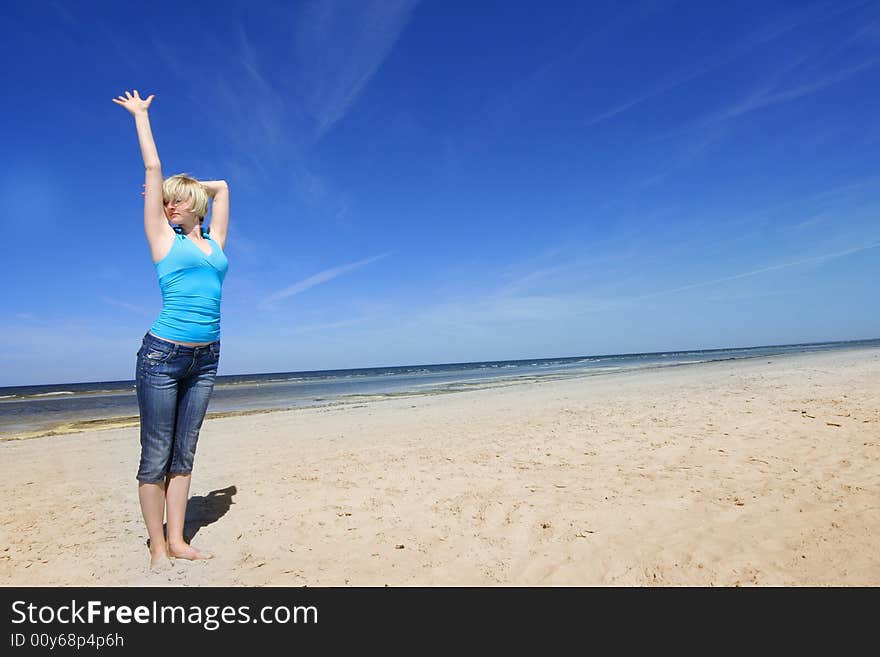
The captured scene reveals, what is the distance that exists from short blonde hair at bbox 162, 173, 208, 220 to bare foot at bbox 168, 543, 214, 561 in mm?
2169

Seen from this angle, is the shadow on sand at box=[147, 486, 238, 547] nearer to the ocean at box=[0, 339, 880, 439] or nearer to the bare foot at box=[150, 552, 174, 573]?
the bare foot at box=[150, 552, 174, 573]

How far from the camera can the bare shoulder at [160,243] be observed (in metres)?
2.73

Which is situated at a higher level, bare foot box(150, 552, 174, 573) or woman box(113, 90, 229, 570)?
woman box(113, 90, 229, 570)

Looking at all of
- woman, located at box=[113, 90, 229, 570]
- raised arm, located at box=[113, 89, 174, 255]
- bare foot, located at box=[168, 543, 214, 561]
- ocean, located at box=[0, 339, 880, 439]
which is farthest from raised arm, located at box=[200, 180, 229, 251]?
ocean, located at box=[0, 339, 880, 439]

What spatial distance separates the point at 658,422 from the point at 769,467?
291 cm

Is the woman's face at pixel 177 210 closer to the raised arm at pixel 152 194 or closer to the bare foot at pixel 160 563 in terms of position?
the raised arm at pixel 152 194

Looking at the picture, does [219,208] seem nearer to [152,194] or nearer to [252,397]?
[152,194]

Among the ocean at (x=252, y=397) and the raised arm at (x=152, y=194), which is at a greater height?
the raised arm at (x=152, y=194)

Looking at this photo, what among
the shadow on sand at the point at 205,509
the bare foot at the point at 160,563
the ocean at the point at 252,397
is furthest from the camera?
the ocean at the point at 252,397

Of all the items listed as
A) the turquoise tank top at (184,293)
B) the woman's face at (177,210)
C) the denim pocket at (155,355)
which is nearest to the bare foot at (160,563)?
the denim pocket at (155,355)

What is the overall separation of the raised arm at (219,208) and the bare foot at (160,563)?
6.81 feet

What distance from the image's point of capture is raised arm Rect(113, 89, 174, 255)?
2.71 metres
